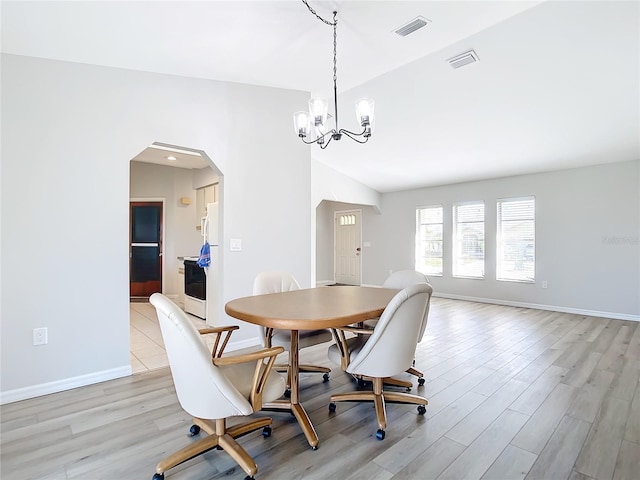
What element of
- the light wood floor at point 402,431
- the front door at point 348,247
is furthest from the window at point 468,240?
the light wood floor at point 402,431

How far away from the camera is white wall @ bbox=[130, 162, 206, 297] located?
20.4 ft

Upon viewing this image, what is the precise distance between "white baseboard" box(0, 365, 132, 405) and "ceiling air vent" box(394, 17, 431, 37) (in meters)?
3.63

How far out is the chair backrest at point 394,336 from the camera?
1.82 meters

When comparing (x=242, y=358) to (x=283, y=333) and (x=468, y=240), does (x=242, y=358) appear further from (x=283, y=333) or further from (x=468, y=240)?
(x=468, y=240)

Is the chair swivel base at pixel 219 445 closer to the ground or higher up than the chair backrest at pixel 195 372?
closer to the ground

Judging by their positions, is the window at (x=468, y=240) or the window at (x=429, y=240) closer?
the window at (x=468, y=240)

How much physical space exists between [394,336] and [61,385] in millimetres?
2551

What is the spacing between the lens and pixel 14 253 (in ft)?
7.77

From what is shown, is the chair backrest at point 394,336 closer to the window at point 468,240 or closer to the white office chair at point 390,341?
the white office chair at point 390,341

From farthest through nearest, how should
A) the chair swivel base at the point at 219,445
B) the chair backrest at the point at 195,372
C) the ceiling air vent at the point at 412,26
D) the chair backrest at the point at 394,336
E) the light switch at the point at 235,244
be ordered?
the light switch at the point at 235,244 → the ceiling air vent at the point at 412,26 → the chair backrest at the point at 394,336 → the chair swivel base at the point at 219,445 → the chair backrest at the point at 195,372

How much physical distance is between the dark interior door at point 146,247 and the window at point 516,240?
646 centimetres

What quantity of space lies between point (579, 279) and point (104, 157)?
6636mm

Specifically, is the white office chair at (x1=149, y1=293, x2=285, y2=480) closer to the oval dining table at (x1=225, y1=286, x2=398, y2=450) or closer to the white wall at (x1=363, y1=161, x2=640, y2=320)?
the oval dining table at (x1=225, y1=286, x2=398, y2=450)

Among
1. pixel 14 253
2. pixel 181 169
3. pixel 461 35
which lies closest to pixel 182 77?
pixel 14 253
